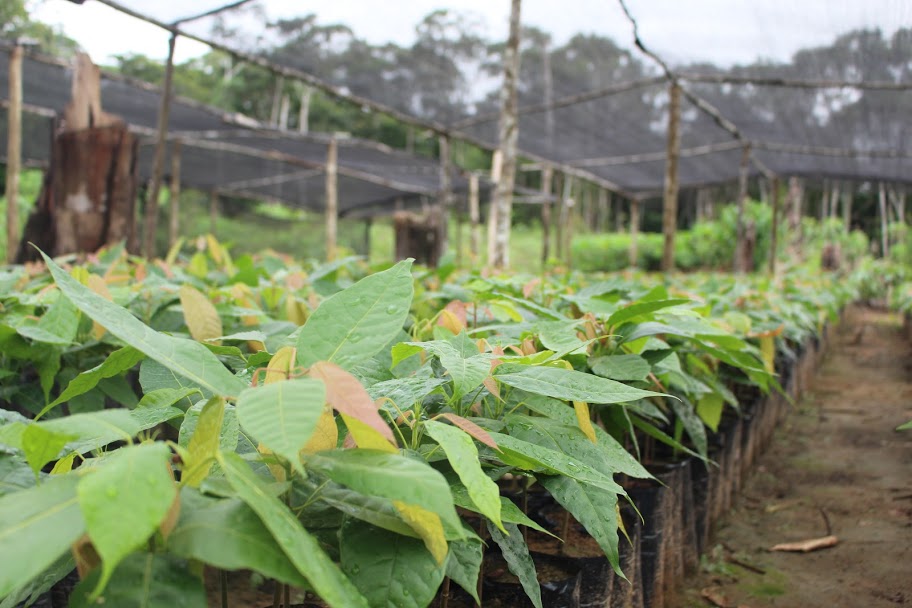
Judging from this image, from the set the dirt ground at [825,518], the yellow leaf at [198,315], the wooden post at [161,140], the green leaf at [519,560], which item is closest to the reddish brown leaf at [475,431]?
the green leaf at [519,560]

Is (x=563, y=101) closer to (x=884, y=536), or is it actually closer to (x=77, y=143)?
(x=77, y=143)

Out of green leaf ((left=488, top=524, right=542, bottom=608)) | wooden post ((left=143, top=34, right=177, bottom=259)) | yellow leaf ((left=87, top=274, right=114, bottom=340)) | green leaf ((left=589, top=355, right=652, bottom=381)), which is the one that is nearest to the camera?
green leaf ((left=488, top=524, right=542, bottom=608))

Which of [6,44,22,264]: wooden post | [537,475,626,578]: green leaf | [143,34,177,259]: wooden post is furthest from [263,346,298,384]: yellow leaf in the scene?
[6,44,22,264]: wooden post

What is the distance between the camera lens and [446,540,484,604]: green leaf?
0.69 m

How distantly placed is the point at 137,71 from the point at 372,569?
20.0 meters

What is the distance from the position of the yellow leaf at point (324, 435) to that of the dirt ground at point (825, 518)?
155 centimetres

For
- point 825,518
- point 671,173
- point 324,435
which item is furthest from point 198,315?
point 671,173

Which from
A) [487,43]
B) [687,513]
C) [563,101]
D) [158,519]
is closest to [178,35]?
[487,43]

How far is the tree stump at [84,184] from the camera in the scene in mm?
3434

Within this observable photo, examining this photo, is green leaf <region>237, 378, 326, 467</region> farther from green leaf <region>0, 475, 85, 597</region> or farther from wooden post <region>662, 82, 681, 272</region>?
wooden post <region>662, 82, 681, 272</region>

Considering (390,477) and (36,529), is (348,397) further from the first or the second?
(36,529)

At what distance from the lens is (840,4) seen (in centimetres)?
554

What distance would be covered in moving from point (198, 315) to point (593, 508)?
0.74m

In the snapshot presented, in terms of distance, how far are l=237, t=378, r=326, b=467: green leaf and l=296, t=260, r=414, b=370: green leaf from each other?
0.15 meters
